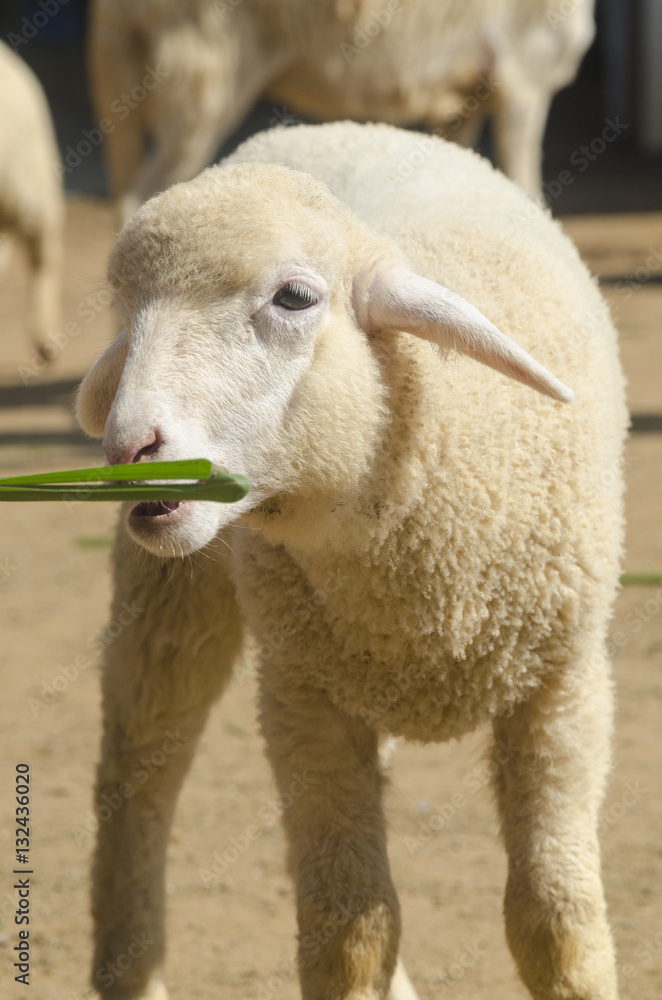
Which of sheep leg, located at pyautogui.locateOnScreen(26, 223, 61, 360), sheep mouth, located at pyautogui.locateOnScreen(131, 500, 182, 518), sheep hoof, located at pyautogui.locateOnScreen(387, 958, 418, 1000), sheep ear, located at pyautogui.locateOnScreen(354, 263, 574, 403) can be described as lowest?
sheep leg, located at pyautogui.locateOnScreen(26, 223, 61, 360)

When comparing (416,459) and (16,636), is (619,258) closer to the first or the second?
(16,636)

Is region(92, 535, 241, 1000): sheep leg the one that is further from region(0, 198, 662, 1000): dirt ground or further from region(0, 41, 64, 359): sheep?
region(0, 41, 64, 359): sheep

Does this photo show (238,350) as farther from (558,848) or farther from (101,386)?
(558,848)

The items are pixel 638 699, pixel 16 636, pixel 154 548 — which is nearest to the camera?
pixel 154 548

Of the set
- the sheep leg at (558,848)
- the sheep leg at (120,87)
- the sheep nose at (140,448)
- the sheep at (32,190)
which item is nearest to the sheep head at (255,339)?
the sheep nose at (140,448)

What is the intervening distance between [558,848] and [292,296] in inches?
47.5

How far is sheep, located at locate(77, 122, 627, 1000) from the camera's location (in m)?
2.20

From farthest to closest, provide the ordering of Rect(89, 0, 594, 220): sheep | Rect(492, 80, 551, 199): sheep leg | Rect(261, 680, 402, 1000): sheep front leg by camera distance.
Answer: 1. Rect(492, 80, 551, 199): sheep leg
2. Rect(89, 0, 594, 220): sheep
3. Rect(261, 680, 402, 1000): sheep front leg

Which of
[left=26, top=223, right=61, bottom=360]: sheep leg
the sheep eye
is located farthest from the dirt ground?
[left=26, top=223, right=61, bottom=360]: sheep leg

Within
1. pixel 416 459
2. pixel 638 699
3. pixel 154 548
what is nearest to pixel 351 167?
pixel 416 459

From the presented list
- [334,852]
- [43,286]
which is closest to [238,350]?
[334,852]

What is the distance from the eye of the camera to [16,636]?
16.6ft

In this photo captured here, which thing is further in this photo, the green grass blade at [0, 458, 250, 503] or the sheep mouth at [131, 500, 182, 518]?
the sheep mouth at [131, 500, 182, 518]

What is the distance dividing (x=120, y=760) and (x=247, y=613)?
2.50 feet
